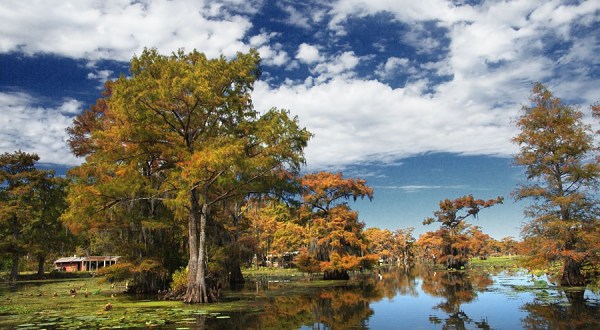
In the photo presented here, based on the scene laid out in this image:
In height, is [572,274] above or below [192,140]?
below

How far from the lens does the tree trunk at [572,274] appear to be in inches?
976

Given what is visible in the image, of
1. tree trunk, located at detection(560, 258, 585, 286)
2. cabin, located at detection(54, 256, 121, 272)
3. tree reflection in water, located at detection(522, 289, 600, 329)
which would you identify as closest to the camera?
tree reflection in water, located at detection(522, 289, 600, 329)

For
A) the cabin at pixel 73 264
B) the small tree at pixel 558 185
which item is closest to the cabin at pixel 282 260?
the cabin at pixel 73 264

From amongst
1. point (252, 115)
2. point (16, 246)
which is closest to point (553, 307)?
point (252, 115)

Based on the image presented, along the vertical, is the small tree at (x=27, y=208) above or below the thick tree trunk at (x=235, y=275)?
above

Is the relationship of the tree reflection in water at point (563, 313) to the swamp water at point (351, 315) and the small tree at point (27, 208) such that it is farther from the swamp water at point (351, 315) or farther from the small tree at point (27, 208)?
the small tree at point (27, 208)

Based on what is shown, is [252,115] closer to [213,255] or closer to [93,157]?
[93,157]

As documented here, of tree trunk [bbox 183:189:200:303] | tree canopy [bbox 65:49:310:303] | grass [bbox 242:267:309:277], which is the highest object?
tree canopy [bbox 65:49:310:303]

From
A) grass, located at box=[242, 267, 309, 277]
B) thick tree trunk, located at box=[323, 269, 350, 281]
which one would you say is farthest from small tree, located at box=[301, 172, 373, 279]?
grass, located at box=[242, 267, 309, 277]

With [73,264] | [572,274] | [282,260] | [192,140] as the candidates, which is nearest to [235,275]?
[192,140]

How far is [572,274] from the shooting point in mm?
25016

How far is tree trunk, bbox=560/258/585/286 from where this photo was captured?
24797 millimetres

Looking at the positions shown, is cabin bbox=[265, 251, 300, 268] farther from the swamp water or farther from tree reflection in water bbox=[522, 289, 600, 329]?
tree reflection in water bbox=[522, 289, 600, 329]

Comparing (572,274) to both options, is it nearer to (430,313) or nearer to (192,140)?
(430,313)
